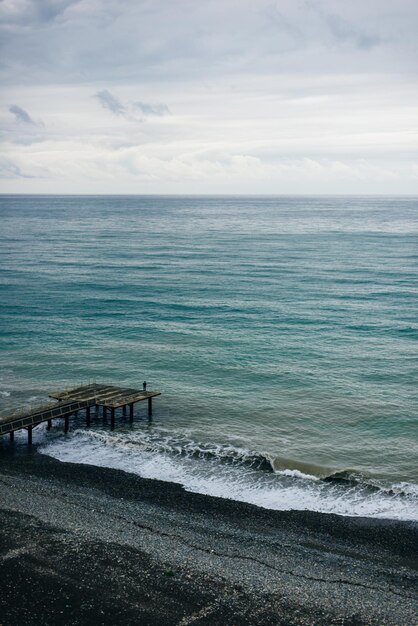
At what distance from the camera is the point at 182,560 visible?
2762 centimetres

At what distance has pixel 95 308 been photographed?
80875mm

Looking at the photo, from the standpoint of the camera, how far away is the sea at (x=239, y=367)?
38.7m

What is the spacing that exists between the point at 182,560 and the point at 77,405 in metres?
20.3

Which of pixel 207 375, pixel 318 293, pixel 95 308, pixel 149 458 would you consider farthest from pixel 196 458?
pixel 318 293

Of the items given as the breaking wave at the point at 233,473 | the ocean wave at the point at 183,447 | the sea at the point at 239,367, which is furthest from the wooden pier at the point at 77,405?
the ocean wave at the point at 183,447

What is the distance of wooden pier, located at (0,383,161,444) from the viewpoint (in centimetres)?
4241

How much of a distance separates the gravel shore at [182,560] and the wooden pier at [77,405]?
20.8ft

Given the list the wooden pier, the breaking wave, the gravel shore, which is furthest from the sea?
the gravel shore

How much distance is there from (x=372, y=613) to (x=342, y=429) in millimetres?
21625

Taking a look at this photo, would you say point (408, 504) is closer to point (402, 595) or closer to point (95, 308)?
point (402, 595)

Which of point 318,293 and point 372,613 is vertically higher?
point 318,293

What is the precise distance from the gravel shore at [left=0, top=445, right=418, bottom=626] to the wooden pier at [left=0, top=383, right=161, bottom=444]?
633 centimetres

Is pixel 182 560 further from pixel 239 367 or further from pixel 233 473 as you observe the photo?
pixel 239 367

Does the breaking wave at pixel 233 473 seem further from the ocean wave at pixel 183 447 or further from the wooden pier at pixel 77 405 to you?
the wooden pier at pixel 77 405
